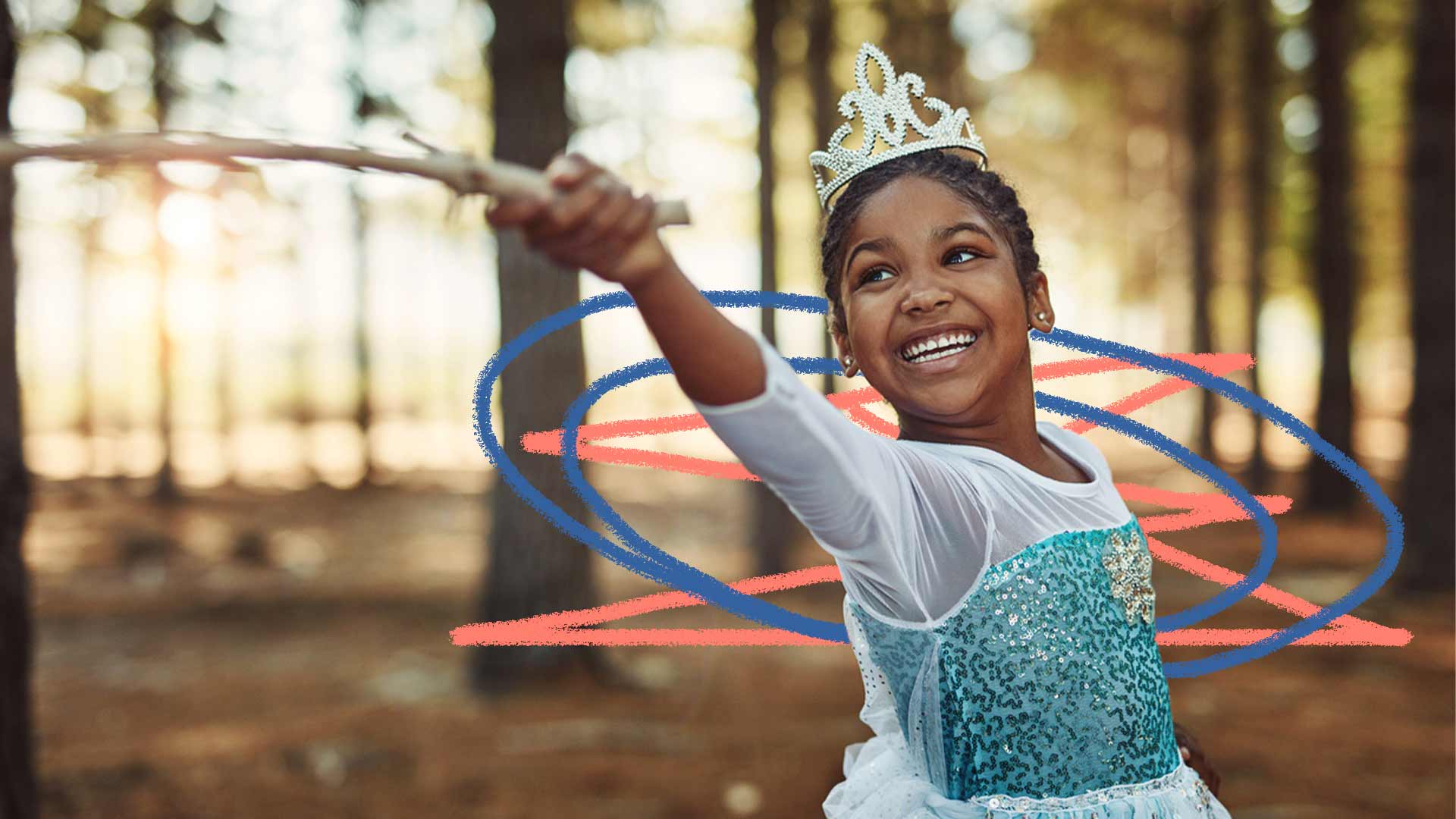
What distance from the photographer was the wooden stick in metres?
1.08

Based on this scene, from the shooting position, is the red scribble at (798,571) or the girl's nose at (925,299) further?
the red scribble at (798,571)

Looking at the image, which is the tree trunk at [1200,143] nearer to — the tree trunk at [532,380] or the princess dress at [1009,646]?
the tree trunk at [532,380]

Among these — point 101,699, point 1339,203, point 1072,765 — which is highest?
point 1339,203

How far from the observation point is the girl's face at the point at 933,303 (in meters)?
1.88

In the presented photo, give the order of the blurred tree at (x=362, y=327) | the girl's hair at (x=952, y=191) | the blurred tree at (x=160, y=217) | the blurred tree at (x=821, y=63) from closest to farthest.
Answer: the girl's hair at (x=952, y=191) → the blurred tree at (x=821, y=63) → the blurred tree at (x=160, y=217) → the blurred tree at (x=362, y=327)

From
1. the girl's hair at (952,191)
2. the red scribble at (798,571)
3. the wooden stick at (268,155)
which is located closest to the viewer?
the wooden stick at (268,155)

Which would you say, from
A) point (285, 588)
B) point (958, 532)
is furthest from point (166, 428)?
point (958, 532)

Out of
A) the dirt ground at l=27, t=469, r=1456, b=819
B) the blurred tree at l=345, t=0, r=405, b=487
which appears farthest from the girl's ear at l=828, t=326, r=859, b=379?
the blurred tree at l=345, t=0, r=405, b=487

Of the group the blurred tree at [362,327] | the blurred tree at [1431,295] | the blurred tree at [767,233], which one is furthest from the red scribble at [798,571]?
the blurred tree at [362,327]

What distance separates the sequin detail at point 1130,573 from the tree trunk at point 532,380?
5.92 m

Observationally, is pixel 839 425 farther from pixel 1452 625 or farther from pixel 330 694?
pixel 1452 625

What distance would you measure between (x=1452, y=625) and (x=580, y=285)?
761 centimetres

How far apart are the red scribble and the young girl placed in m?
0.70

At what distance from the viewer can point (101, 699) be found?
843 cm
